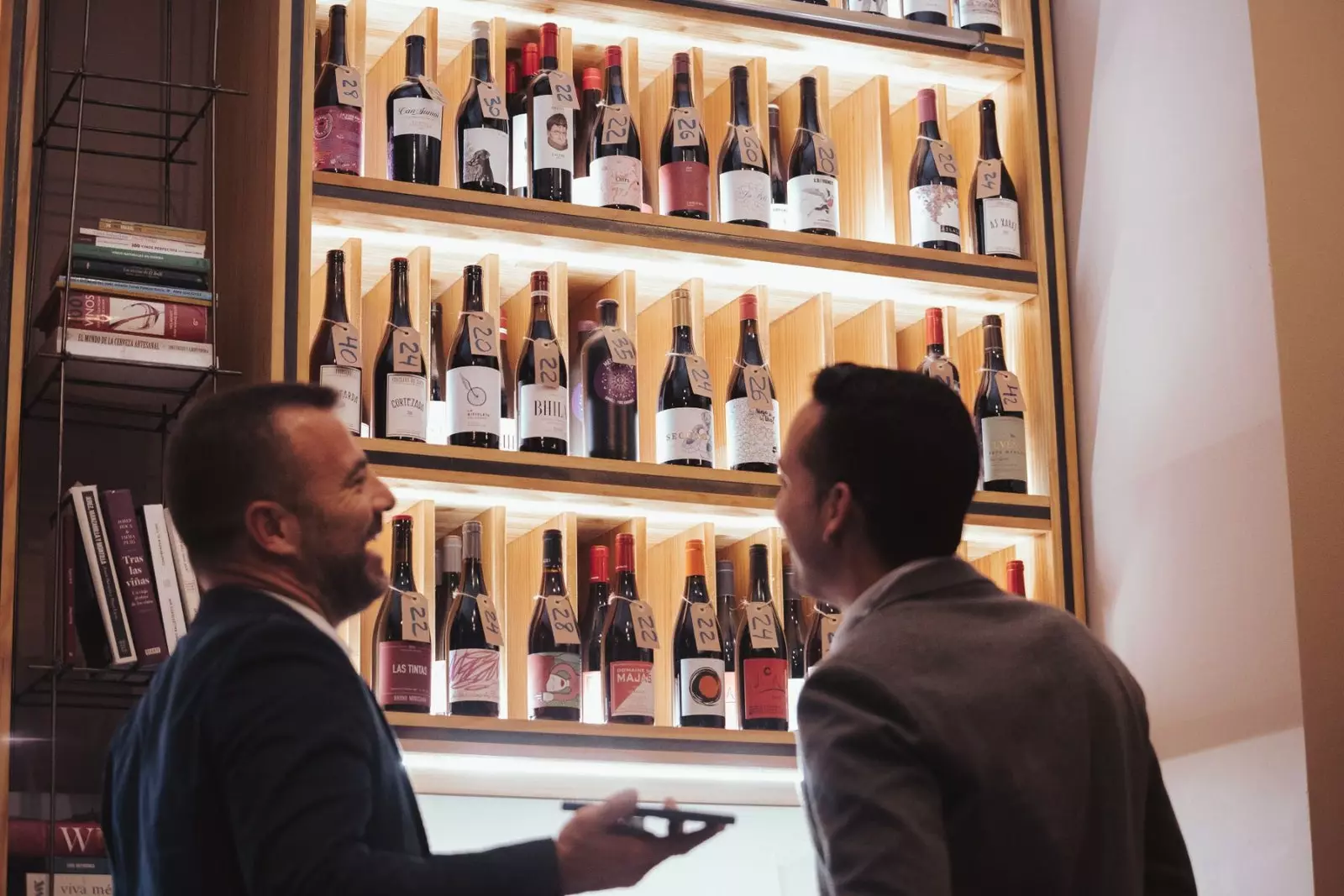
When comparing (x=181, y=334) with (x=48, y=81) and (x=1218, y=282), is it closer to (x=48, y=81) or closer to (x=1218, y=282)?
(x=48, y=81)

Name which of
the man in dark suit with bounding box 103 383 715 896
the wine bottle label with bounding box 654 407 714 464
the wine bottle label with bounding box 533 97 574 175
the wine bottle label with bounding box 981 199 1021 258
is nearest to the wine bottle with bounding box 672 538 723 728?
the wine bottle label with bounding box 654 407 714 464

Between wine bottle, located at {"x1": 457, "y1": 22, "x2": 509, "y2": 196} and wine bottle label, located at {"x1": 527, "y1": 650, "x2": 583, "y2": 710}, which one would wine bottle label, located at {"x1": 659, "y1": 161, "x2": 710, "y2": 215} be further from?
wine bottle label, located at {"x1": 527, "y1": 650, "x2": 583, "y2": 710}

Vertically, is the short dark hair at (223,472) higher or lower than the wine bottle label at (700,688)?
higher

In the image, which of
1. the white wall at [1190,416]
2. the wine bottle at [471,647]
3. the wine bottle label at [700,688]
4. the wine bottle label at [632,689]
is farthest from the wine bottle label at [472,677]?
the white wall at [1190,416]

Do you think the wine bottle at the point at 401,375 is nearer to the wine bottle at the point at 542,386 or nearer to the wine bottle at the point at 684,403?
the wine bottle at the point at 542,386

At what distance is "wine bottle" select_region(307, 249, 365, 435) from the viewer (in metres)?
2.43

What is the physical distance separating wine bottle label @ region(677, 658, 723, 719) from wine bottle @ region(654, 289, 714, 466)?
293 millimetres

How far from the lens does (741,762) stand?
8.23ft

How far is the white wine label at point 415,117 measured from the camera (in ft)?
8.41

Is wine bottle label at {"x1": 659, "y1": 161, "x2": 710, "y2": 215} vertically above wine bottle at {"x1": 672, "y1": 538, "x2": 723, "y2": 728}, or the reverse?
wine bottle label at {"x1": 659, "y1": 161, "x2": 710, "y2": 215}

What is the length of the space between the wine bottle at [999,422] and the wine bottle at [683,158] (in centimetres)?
53

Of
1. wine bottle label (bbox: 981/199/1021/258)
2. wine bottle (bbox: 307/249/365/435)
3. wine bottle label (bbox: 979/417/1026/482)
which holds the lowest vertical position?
wine bottle label (bbox: 979/417/1026/482)

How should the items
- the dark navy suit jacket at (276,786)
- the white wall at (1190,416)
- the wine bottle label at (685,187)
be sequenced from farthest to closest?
the wine bottle label at (685,187) < the white wall at (1190,416) < the dark navy suit jacket at (276,786)

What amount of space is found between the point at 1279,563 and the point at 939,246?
30.4 inches
